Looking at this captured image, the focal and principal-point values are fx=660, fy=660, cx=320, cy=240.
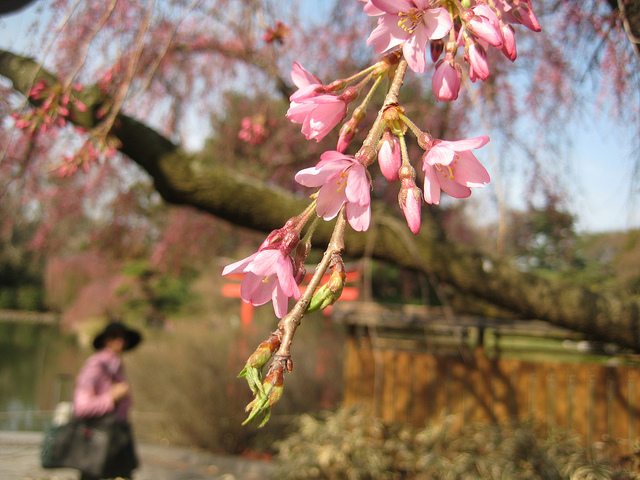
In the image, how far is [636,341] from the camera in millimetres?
3125

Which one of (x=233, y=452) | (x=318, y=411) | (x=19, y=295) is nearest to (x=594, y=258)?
(x=318, y=411)

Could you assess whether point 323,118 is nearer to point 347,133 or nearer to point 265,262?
point 347,133

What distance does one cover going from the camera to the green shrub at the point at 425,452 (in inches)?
159

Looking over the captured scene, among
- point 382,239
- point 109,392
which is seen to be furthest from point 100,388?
point 382,239

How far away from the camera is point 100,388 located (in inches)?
161

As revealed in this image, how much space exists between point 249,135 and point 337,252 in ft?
8.22

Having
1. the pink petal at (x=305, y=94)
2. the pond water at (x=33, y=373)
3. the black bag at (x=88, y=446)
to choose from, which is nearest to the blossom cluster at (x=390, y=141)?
the pink petal at (x=305, y=94)

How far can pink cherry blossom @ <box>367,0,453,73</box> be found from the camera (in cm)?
75

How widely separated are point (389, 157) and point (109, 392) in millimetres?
3788

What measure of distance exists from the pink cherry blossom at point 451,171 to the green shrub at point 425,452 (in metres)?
3.42

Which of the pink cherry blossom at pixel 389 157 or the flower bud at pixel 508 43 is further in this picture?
the flower bud at pixel 508 43

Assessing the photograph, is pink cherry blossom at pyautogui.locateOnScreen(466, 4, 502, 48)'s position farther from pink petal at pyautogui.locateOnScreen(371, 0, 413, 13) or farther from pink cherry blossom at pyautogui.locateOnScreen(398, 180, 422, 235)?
pink cherry blossom at pyautogui.locateOnScreen(398, 180, 422, 235)

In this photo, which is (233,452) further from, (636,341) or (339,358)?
(636,341)

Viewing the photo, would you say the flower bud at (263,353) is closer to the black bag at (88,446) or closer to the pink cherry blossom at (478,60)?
the pink cherry blossom at (478,60)
